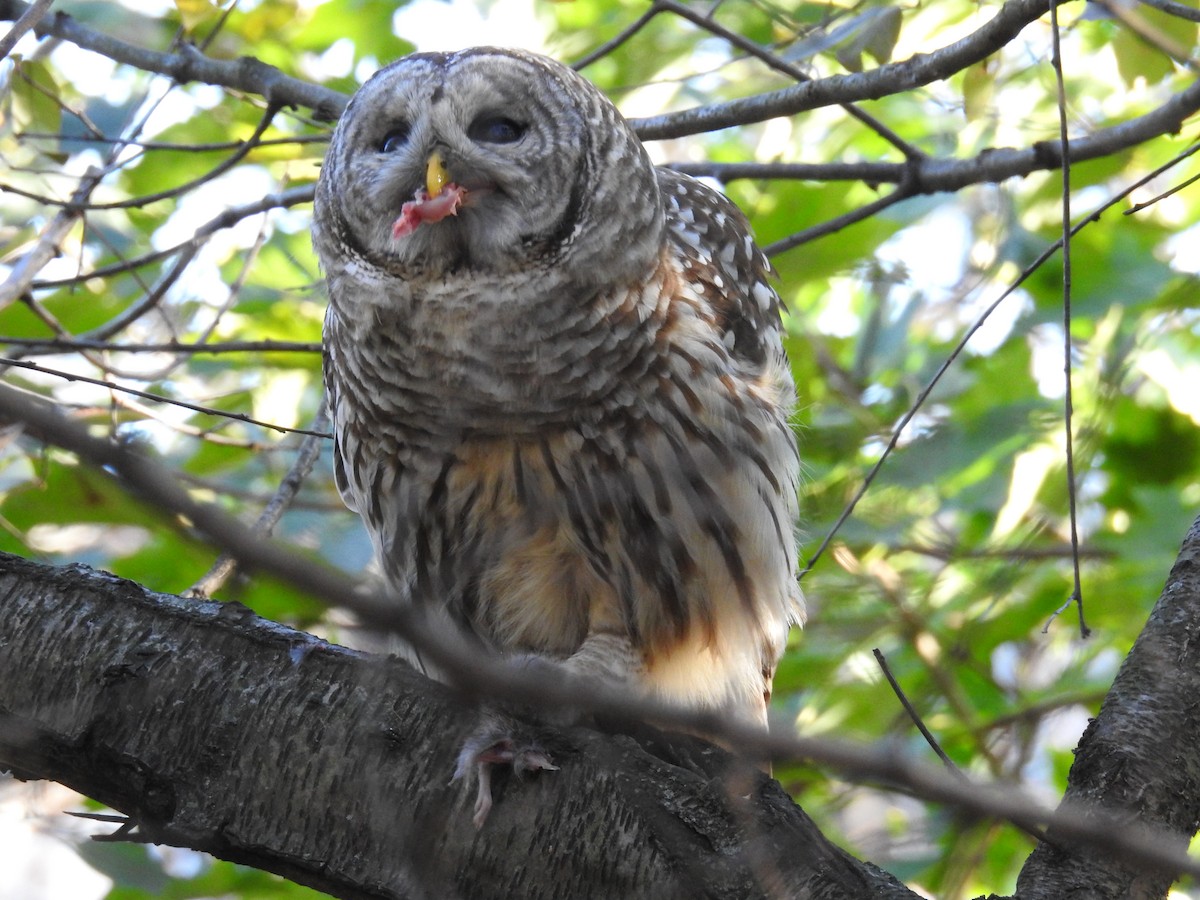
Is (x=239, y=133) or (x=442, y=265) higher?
(x=239, y=133)

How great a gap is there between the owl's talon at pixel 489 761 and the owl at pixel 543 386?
0.85 m

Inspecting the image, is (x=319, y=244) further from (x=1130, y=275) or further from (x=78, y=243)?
(x=1130, y=275)

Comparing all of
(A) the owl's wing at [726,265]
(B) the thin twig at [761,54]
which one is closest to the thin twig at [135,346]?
(A) the owl's wing at [726,265]

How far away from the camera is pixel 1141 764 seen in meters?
2.30

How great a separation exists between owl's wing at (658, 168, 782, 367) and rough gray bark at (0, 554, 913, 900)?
142 cm

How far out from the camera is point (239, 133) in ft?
14.9

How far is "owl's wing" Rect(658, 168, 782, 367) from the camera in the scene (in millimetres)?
3393

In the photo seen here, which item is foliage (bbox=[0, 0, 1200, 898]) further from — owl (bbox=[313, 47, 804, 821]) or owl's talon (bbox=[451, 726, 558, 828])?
owl's talon (bbox=[451, 726, 558, 828])

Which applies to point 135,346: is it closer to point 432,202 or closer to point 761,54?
point 432,202

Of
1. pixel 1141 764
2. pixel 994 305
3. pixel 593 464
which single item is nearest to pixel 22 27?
pixel 593 464

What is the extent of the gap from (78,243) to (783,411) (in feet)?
7.09

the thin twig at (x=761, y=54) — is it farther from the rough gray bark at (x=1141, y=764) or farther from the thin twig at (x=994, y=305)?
the rough gray bark at (x=1141, y=764)

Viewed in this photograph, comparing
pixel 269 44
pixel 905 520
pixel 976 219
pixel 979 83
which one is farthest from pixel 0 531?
pixel 976 219

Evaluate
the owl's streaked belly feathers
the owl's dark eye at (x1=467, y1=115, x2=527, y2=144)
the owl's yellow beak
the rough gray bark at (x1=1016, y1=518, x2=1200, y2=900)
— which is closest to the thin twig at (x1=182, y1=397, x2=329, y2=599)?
the owl's streaked belly feathers
